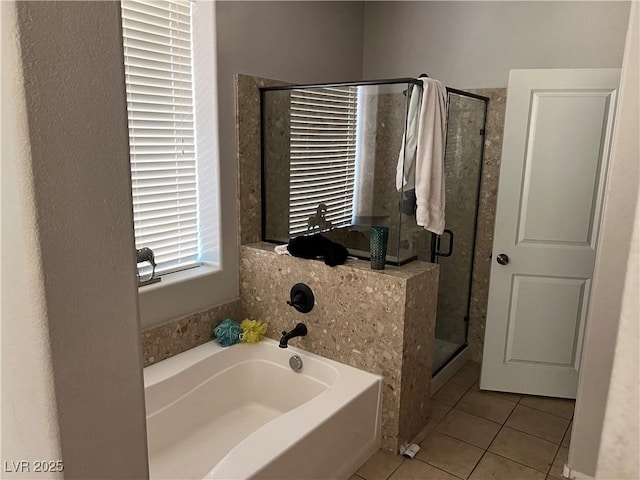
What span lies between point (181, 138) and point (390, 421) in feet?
6.14

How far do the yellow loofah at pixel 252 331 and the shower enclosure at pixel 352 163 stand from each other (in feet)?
1.73

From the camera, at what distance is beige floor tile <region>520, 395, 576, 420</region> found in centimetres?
298

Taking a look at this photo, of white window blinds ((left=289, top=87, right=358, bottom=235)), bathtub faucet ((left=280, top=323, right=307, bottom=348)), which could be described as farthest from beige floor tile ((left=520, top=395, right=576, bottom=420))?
white window blinds ((left=289, top=87, right=358, bottom=235))

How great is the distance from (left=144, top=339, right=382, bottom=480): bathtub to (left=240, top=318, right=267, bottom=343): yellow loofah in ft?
0.14

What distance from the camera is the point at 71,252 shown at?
2.35ft

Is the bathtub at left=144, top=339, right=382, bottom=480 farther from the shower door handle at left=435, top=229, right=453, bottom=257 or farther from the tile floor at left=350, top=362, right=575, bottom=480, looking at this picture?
the shower door handle at left=435, top=229, right=453, bottom=257

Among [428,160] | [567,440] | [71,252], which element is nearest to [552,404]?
[567,440]

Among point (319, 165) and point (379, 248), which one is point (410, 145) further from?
point (319, 165)

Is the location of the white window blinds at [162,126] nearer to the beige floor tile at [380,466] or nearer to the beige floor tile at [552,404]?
the beige floor tile at [380,466]

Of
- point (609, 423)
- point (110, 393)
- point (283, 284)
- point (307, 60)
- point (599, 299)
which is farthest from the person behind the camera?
point (307, 60)

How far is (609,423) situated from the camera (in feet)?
1.19

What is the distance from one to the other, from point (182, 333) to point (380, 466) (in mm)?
1257

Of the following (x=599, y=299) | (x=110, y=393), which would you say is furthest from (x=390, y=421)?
(x=110, y=393)

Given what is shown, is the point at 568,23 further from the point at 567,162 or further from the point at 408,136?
the point at 408,136
